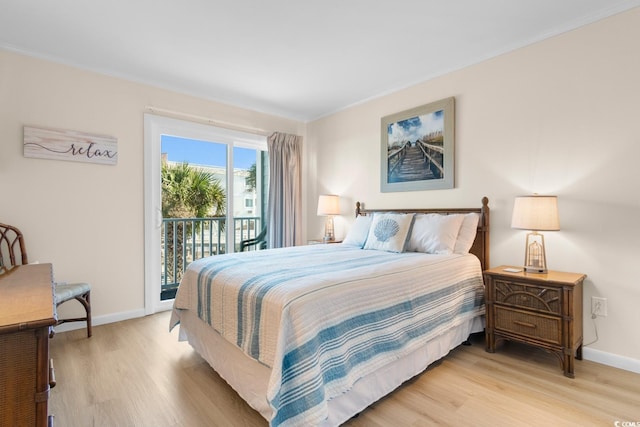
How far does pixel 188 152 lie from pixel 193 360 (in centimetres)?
245

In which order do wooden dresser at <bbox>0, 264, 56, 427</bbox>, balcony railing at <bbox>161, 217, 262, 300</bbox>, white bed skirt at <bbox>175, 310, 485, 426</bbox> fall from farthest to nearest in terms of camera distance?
balcony railing at <bbox>161, 217, 262, 300</bbox>, white bed skirt at <bbox>175, 310, 485, 426</bbox>, wooden dresser at <bbox>0, 264, 56, 427</bbox>

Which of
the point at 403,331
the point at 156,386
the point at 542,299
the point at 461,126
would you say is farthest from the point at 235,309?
the point at 461,126

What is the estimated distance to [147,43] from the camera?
2.62 m

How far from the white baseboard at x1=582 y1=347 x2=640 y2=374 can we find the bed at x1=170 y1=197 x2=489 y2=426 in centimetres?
71

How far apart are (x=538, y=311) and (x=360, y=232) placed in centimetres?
169

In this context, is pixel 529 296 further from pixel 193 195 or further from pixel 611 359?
pixel 193 195

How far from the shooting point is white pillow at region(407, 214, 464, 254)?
8.95 ft

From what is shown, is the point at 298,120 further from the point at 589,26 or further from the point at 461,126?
the point at 589,26

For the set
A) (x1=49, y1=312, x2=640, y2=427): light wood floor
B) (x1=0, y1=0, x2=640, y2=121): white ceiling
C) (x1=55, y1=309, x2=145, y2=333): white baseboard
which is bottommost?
(x1=49, y1=312, x2=640, y2=427): light wood floor

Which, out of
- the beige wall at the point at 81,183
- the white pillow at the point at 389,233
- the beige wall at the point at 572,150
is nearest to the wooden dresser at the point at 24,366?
the beige wall at the point at 81,183

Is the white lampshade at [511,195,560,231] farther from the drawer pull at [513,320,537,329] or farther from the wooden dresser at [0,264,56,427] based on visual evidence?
the wooden dresser at [0,264,56,427]

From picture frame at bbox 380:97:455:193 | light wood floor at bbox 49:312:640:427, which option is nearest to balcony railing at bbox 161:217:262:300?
light wood floor at bbox 49:312:640:427

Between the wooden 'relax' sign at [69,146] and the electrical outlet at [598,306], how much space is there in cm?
437

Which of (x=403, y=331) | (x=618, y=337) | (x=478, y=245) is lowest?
(x=618, y=337)
